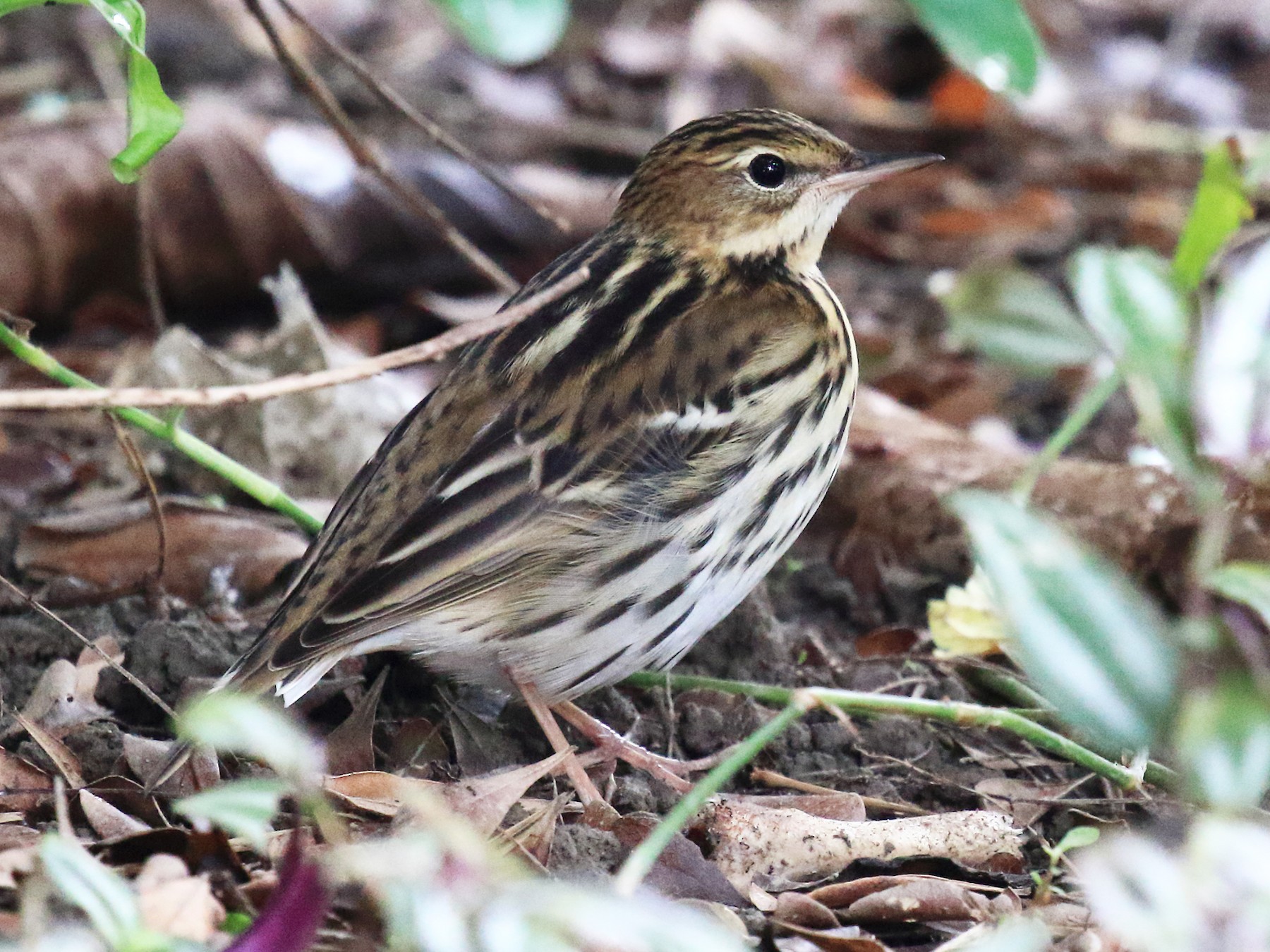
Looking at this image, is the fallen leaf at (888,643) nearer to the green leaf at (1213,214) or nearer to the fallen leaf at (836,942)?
the green leaf at (1213,214)

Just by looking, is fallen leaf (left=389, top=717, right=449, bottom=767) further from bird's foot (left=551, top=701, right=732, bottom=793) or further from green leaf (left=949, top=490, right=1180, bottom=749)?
green leaf (left=949, top=490, right=1180, bottom=749)

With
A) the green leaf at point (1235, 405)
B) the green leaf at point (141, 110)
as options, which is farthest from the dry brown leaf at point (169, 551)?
the green leaf at point (1235, 405)

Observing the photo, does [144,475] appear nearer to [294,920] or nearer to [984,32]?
[294,920]

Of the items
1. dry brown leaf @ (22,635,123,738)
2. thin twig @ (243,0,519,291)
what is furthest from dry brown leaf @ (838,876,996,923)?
thin twig @ (243,0,519,291)

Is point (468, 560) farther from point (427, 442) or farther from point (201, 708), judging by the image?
point (201, 708)

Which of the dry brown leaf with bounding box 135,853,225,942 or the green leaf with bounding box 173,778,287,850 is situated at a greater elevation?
the green leaf with bounding box 173,778,287,850

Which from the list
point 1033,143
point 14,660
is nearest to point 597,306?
point 14,660
